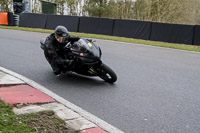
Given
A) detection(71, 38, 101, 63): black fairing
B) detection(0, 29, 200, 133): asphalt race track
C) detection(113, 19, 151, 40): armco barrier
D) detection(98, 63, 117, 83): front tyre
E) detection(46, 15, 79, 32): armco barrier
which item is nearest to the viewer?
detection(0, 29, 200, 133): asphalt race track

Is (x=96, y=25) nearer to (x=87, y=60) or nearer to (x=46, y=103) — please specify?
(x=87, y=60)

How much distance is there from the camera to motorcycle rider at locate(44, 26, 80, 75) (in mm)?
6141

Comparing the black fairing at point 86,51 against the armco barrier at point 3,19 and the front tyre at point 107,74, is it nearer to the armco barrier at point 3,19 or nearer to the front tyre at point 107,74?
the front tyre at point 107,74

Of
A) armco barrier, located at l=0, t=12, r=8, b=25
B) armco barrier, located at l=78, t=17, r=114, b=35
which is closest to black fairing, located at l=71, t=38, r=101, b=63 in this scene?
armco barrier, located at l=78, t=17, r=114, b=35

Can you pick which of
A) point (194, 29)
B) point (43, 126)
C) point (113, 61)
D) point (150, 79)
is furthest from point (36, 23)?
point (43, 126)

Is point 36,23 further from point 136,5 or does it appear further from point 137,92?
point 137,92

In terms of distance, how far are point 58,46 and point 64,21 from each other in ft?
55.6

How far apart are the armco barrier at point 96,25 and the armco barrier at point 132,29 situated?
54 cm

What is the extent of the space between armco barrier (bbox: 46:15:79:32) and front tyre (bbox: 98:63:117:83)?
16.5m

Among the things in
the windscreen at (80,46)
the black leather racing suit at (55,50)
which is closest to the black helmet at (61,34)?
the black leather racing suit at (55,50)

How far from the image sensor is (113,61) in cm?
921

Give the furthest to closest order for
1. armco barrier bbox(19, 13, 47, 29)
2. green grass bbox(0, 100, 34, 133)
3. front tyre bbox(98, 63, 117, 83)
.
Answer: armco barrier bbox(19, 13, 47, 29) < front tyre bbox(98, 63, 117, 83) < green grass bbox(0, 100, 34, 133)

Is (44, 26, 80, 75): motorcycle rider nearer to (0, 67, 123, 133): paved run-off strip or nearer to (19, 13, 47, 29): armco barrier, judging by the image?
(0, 67, 123, 133): paved run-off strip

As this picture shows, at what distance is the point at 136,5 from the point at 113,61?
81.3 feet
